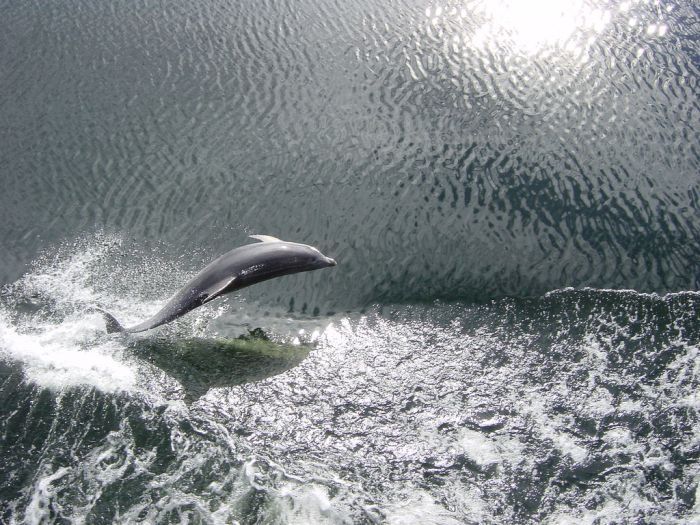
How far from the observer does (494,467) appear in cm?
1248

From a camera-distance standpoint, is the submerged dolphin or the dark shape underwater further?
the dark shape underwater

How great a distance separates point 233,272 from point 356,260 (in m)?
4.01

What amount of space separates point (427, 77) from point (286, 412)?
13625 millimetres

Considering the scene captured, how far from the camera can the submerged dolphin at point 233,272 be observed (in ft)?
44.3

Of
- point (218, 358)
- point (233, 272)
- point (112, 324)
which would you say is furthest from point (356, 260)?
point (112, 324)

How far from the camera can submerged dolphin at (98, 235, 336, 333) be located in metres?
13.5

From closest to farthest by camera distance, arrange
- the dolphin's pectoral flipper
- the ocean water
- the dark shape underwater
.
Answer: the ocean water
the dolphin's pectoral flipper
the dark shape underwater

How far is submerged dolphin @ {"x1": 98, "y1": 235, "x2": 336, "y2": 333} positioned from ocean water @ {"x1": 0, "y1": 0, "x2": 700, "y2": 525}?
3.63 ft

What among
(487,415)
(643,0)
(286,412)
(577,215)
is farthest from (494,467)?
(643,0)

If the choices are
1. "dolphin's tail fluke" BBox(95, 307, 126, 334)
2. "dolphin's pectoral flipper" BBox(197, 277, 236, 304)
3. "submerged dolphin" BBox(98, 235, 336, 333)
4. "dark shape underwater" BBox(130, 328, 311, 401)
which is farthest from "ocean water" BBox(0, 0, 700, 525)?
"dolphin's pectoral flipper" BBox(197, 277, 236, 304)

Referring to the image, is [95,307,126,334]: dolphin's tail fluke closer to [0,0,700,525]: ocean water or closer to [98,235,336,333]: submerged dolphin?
[98,235,336,333]: submerged dolphin

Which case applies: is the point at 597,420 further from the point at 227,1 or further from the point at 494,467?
the point at 227,1

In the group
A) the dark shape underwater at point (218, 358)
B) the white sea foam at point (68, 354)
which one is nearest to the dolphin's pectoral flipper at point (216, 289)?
the dark shape underwater at point (218, 358)

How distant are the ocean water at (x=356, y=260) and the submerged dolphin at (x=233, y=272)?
1.11 m
